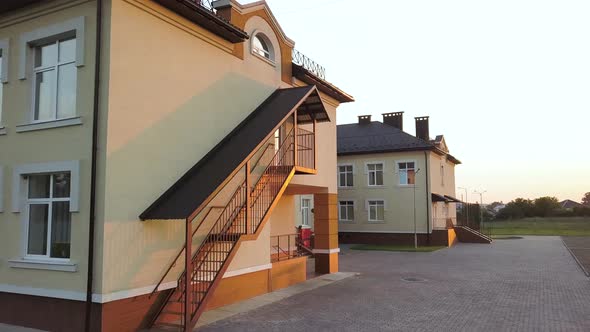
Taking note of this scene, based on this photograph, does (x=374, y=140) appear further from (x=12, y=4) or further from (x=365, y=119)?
(x=12, y=4)

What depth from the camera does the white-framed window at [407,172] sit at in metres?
31.8

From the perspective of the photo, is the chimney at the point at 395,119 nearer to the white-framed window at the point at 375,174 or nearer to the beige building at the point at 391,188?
the beige building at the point at 391,188

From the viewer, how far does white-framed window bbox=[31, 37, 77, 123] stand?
9.17 metres

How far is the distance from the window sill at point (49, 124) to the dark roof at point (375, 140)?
84.0 feet

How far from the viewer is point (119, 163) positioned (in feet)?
27.8

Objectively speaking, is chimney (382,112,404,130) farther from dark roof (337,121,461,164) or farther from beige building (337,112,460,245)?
dark roof (337,121,461,164)

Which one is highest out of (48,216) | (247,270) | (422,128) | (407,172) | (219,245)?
(422,128)

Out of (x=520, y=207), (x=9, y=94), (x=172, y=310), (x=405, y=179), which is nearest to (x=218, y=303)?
(x=172, y=310)

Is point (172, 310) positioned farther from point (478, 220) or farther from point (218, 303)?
point (478, 220)

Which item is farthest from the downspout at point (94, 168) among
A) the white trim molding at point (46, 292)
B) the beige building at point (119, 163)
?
the white trim molding at point (46, 292)

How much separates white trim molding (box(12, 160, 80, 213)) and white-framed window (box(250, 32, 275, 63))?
5914 mm

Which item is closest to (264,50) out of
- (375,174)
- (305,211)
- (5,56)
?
(5,56)

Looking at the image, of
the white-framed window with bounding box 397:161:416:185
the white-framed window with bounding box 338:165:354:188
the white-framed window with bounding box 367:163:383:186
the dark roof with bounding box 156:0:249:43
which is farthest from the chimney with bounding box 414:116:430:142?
the dark roof with bounding box 156:0:249:43

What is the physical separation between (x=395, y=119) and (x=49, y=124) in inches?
1177
